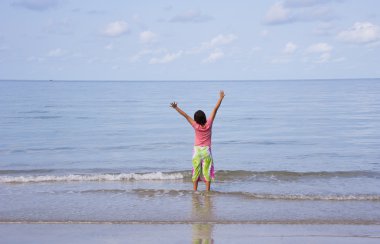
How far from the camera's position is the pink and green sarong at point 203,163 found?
10828mm

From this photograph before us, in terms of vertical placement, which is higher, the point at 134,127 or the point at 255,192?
the point at 134,127

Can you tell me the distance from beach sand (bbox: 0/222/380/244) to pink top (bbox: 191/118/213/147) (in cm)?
241

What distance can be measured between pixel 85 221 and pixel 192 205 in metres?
2.21

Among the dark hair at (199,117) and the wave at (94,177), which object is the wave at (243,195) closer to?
the dark hair at (199,117)

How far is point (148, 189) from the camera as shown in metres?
12.2

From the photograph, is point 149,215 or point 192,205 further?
point 192,205

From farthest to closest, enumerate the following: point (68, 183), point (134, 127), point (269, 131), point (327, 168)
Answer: point (134, 127) < point (269, 131) < point (327, 168) < point (68, 183)

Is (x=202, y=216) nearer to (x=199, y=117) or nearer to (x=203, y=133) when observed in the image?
(x=203, y=133)

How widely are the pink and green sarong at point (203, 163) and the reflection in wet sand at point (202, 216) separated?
43 centimetres

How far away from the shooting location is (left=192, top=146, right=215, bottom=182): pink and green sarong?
10828mm

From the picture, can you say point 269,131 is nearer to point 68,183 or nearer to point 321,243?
point 68,183

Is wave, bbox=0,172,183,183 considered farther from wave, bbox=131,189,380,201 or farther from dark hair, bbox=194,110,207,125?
dark hair, bbox=194,110,207,125

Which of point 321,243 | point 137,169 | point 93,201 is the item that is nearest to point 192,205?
point 93,201

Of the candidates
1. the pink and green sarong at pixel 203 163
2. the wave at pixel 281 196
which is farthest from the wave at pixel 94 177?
the pink and green sarong at pixel 203 163
